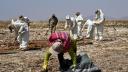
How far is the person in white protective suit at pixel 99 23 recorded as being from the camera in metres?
27.6

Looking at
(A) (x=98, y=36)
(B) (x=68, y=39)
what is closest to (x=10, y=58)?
(B) (x=68, y=39)

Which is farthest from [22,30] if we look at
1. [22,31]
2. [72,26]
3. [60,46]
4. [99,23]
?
[60,46]

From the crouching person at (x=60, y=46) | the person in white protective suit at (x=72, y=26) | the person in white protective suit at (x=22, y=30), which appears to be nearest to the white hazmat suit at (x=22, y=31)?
the person in white protective suit at (x=22, y=30)

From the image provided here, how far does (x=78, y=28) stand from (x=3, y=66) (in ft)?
50.6

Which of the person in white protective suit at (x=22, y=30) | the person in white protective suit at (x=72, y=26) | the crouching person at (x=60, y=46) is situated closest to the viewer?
the crouching person at (x=60, y=46)

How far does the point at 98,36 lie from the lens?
28328 millimetres

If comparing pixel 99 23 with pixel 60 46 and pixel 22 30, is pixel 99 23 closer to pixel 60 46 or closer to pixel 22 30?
pixel 22 30

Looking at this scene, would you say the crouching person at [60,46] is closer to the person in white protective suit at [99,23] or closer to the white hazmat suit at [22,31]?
the white hazmat suit at [22,31]

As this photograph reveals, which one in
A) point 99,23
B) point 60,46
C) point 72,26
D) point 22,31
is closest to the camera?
point 60,46

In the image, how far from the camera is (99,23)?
27672 mm

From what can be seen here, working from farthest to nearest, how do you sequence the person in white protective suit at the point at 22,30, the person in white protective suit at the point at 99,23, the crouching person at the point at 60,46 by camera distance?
the person in white protective suit at the point at 99,23 < the person in white protective suit at the point at 22,30 < the crouching person at the point at 60,46

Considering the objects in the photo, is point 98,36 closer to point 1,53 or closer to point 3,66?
point 1,53

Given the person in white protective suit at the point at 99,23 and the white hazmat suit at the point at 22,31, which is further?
the person in white protective suit at the point at 99,23

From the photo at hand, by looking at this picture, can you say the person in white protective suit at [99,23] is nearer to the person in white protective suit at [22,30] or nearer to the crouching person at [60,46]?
the person in white protective suit at [22,30]
